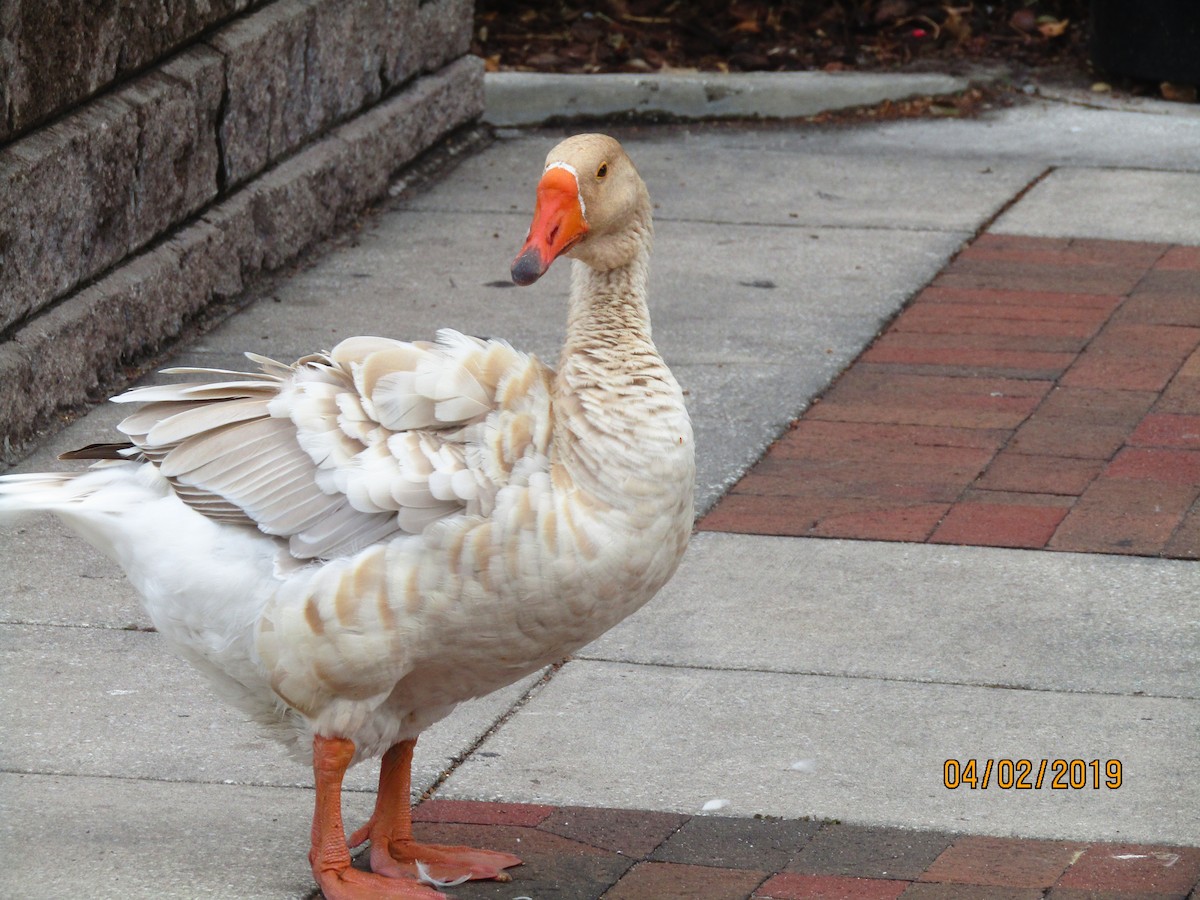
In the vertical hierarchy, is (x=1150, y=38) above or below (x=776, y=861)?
above

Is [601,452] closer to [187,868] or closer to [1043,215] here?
[187,868]

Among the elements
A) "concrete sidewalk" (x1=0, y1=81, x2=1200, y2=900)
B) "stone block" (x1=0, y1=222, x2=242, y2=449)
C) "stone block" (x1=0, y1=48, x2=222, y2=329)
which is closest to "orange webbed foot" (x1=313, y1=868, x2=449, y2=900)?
"concrete sidewalk" (x1=0, y1=81, x2=1200, y2=900)

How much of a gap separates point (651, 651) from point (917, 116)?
5.31m

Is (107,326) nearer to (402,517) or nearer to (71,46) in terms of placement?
(71,46)

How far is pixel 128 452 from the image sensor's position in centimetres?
340

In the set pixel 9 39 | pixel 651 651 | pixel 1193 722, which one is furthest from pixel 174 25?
pixel 1193 722

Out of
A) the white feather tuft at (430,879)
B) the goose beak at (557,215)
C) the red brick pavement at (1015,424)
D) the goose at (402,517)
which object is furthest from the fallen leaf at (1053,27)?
the white feather tuft at (430,879)

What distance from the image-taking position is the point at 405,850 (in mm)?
3357

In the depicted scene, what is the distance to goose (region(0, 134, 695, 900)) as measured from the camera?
121 inches

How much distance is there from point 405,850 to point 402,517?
69 cm

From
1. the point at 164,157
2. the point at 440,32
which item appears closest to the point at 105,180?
the point at 164,157

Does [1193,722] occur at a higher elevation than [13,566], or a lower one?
higher
